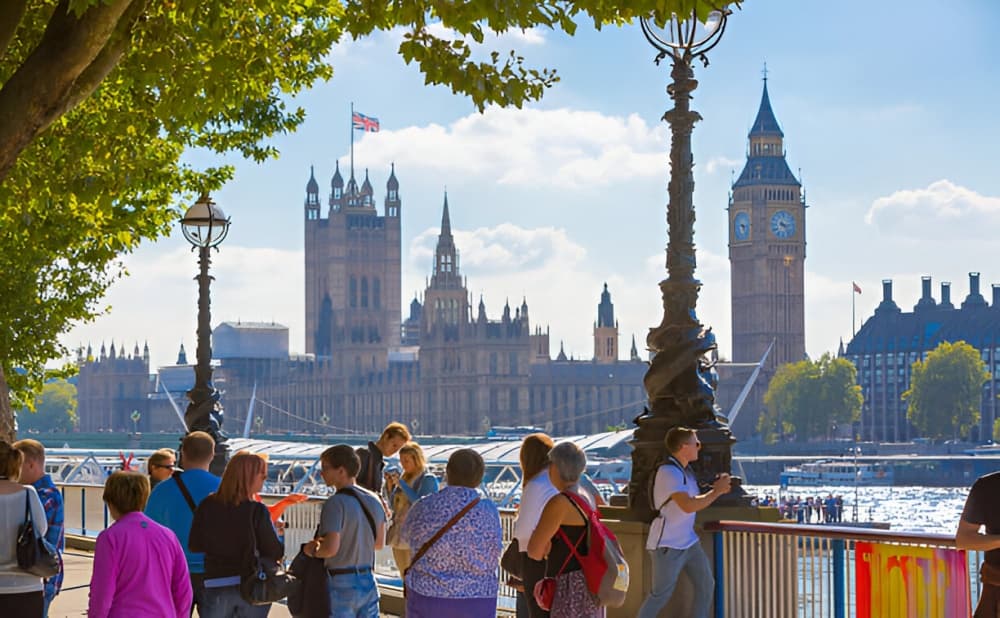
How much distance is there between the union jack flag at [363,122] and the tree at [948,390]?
3972 cm

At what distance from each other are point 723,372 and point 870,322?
479 inches

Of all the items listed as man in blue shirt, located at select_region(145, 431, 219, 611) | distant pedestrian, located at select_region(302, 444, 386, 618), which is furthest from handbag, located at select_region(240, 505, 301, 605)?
man in blue shirt, located at select_region(145, 431, 219, 611)

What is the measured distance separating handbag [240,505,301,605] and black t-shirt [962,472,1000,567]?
7.37 ft

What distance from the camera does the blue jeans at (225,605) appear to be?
18.6 feet

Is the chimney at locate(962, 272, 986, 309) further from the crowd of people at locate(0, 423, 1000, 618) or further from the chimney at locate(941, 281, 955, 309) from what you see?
the crowd of people at locate(0, 423, 1000, 618)

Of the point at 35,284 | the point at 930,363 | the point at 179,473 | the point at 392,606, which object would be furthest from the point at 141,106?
the point at 930,363

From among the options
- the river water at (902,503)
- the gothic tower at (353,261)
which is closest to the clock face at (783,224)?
the gothic tower at (353,261)

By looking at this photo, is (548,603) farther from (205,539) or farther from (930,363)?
(930,363)

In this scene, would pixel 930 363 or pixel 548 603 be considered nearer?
pixel 548 603

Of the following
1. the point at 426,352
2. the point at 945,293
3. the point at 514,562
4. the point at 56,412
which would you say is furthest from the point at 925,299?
the point at 514,562

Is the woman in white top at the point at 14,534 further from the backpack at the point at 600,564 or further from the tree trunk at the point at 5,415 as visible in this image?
the tree trunk at the point at 5,415

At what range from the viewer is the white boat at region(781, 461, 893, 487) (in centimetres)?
9506

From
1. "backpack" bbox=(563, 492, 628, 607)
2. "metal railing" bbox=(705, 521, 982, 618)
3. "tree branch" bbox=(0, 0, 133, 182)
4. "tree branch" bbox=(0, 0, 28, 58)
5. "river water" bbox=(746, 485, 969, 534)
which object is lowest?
"river water" bbox=(746, 485, 969, 534)

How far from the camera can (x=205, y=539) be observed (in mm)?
5590
